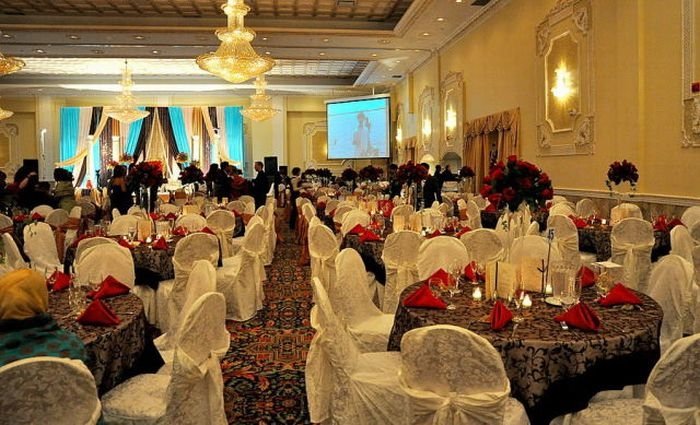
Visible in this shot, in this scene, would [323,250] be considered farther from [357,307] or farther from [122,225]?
[122,225]

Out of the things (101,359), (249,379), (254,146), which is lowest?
(249,379)

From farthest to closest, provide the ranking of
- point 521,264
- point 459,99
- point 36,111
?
point 36,111, point 459,99, point 521,264

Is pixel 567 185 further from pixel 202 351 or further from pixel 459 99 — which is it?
pixel 202 351

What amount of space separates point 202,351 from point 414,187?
6.48m

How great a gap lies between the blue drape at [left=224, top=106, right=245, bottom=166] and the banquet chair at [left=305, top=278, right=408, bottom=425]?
18925 mm

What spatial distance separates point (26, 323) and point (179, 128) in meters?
19.9

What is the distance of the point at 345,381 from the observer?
9.27 ft

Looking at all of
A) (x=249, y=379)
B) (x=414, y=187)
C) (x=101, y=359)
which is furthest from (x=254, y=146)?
(x=101, y=359)

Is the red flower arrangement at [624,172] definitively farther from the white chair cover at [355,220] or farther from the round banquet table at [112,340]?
the round banquet table at [112,340]

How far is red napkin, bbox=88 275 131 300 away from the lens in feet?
10.9

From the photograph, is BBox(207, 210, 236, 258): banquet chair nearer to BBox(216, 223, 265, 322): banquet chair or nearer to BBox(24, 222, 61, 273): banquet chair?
BBox(216, 223, 265, 322): banquet chair

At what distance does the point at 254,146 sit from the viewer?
21562mm

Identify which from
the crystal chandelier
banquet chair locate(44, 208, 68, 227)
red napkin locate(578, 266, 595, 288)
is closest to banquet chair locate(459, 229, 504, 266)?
red napkin locate(578, 266, 595, 288)

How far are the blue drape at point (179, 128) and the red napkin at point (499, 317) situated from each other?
776 inches
